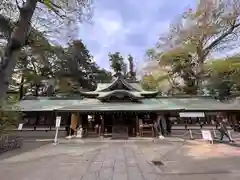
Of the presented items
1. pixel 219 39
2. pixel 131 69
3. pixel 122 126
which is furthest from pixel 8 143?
pixel 131 69

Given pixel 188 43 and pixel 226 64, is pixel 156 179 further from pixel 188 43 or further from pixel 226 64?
pixel 188 43

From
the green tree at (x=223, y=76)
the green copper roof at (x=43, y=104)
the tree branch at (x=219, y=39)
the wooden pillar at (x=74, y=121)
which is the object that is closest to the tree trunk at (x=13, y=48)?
the wooden pillar at (x=74, y=121)

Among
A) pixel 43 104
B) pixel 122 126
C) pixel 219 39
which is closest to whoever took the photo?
pixel 122 126

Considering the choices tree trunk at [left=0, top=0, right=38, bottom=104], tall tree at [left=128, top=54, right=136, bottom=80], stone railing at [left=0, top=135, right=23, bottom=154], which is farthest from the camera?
tall tree at [left=128, top=54, right=136, bottom=80]

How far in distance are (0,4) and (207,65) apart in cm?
2773

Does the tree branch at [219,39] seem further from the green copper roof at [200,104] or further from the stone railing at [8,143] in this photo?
the stone railing at [8,143]

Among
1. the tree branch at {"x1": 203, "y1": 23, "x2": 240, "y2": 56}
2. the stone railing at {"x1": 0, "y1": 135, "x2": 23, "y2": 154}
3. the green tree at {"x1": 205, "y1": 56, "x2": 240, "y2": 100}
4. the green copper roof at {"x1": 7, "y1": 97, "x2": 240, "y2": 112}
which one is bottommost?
the stone railing at {"x1": 0, "y1": 135, "x2": 23, "y2": 154}

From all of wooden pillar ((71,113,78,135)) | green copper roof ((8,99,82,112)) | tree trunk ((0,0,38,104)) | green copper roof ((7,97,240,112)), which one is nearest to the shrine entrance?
green copper roof ((7,97,240,112))

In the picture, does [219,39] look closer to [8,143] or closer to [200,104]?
[200,104]

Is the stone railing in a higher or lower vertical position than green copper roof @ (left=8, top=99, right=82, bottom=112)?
lower

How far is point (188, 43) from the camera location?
31203 mm

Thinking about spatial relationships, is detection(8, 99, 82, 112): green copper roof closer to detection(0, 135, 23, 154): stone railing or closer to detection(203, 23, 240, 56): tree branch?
detection(0, 135, 23, 154): stone railing

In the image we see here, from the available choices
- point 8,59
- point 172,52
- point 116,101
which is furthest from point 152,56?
point 8,59

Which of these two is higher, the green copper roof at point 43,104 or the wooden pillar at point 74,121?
the green copper roof at point 43,104
